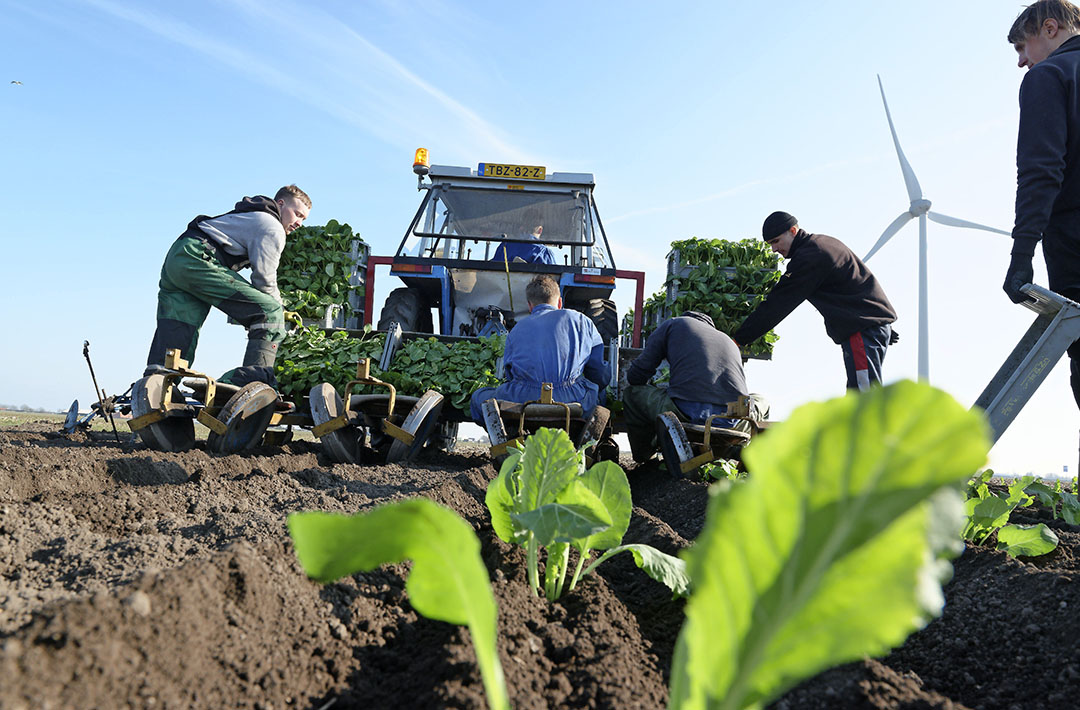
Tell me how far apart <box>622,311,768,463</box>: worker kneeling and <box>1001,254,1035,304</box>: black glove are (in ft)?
5.55

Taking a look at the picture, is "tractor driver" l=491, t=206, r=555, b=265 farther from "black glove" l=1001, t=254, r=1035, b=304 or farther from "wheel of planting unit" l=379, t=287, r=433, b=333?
"black glove" l=1001, t=254, r=1035, b=304

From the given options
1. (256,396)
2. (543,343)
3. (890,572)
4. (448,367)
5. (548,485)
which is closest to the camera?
(890,572)

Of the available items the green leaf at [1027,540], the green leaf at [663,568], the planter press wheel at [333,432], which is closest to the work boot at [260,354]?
the planter press wheel at [333,432]

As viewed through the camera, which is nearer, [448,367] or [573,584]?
[573,584]

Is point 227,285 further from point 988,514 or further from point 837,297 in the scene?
point 988,514

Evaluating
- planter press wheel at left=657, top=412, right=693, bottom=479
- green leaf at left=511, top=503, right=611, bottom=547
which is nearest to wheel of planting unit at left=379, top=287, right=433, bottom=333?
planter press wheel at left=657, top=412, right=693, bottom=479

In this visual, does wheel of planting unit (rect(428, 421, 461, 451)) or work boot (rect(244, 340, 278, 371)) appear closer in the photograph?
work boot (rect(244, 340, 278, 371))

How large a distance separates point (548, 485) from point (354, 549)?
993 millimetres

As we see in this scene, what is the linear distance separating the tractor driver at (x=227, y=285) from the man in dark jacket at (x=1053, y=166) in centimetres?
464

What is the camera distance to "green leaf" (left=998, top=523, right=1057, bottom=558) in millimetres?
2469

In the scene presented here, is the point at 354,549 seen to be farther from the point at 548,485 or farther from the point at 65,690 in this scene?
the point at 548,485

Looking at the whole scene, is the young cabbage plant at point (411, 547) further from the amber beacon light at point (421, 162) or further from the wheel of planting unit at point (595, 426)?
the amber beacon light at point (421, 162)

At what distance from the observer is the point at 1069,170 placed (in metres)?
3.58

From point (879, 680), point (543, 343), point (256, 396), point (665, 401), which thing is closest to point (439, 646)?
point (879, 680)
